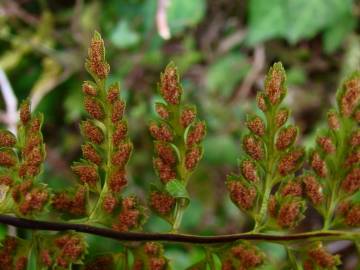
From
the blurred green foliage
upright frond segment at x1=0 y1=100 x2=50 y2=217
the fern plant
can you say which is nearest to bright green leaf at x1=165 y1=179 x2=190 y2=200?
the fern plant

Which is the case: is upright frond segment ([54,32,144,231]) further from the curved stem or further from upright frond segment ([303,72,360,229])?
upright frond segment ([303,72,360,229])

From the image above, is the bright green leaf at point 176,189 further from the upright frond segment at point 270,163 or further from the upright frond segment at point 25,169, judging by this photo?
the upright frond segment at point 25,169

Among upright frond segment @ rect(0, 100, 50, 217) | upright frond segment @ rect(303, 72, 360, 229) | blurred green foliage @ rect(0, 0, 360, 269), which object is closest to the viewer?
upright frond segment @ rect(0, 100, 50, 217)

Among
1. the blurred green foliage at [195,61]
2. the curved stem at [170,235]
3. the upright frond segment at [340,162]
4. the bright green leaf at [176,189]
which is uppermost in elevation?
the blurred green foliage at [195,61]

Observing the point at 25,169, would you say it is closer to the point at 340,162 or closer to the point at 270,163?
the point at 270,163

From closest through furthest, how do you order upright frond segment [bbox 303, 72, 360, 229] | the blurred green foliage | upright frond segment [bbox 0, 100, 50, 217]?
upright frond segment [bbox 0, 100, 50, 217] < upright frond segment [bbox 303, 72, 360, 229] < the blurred green foliage

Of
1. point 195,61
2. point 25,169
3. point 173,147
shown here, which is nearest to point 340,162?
point 173,147

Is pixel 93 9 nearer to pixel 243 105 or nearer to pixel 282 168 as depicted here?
pixel 243 105

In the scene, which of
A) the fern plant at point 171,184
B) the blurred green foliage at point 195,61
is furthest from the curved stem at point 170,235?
the blurred green foliage at point 195,61
